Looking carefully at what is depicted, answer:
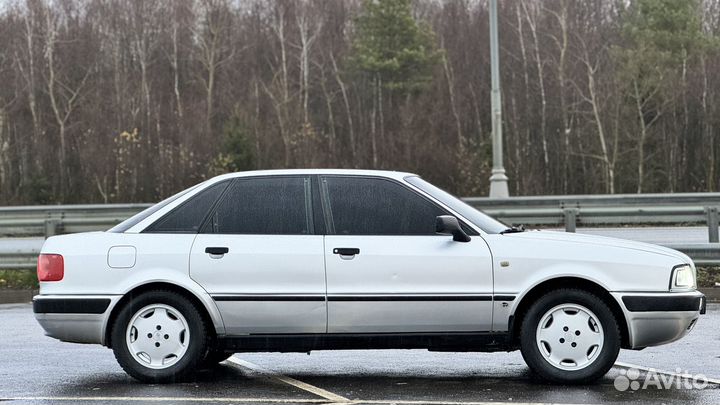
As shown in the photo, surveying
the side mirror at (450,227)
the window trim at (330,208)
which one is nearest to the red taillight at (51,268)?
the window trim at (330,208)

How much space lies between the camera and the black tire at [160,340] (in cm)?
820

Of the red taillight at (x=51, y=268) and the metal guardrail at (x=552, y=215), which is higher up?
the red taillight at (x=51, y=268)

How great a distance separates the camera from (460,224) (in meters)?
8.25

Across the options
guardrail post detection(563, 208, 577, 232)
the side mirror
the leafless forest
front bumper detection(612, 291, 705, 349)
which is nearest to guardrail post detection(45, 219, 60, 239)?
guardrail post detection(563, 208, 577, 232)

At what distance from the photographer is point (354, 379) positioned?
332 inches

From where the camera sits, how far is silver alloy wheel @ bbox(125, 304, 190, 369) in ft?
27.1

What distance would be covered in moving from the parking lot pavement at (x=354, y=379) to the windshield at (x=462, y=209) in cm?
106

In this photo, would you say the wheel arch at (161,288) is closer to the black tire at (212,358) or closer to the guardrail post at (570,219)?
the black tire at (212,358)

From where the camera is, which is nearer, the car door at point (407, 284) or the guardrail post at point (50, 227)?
the car door at point (407, 284)

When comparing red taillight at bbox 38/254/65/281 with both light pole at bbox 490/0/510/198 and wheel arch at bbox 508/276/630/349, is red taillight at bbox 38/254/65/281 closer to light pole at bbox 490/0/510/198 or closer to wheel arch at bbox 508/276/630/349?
wheel arch at bbox 508/276/630/349

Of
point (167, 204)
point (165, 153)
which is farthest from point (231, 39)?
point (167, 204)

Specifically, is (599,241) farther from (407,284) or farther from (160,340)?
(160,340)

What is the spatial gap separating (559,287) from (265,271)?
2007 millimetres

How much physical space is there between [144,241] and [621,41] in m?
53.7
